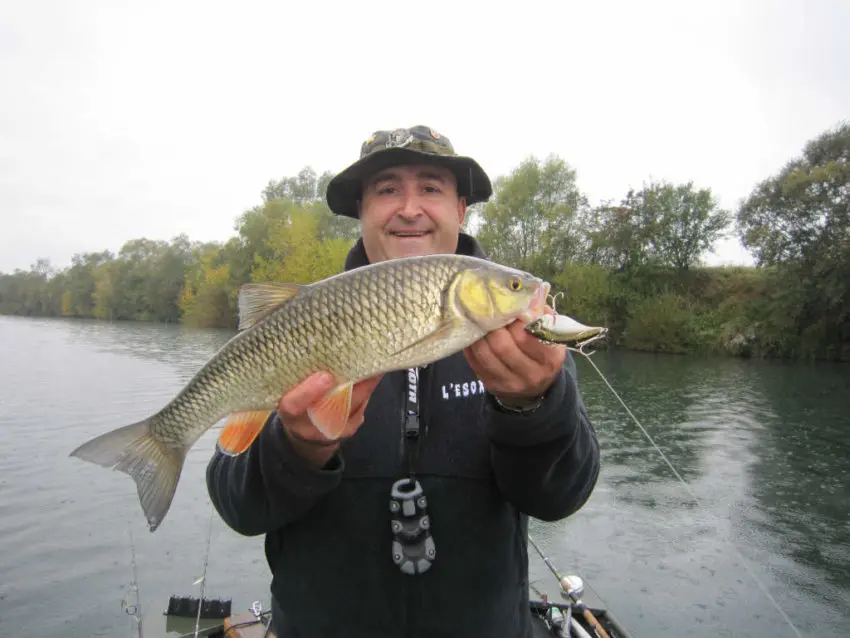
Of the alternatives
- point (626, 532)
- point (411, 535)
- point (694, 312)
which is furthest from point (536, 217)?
point (411, 535)

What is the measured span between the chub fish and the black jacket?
0.55 ft

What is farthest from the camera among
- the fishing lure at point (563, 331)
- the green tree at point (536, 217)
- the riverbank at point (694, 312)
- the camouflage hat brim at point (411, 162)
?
the green tree at point (536, 217)

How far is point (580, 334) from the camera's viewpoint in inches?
64.1

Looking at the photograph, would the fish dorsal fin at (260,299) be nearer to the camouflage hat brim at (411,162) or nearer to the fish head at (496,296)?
the fish head at (496,296)

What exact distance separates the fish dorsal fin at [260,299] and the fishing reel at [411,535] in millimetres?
797

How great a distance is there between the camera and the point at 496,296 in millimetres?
1826

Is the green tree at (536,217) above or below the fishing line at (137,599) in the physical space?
above

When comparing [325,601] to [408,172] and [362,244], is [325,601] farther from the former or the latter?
[408,172]

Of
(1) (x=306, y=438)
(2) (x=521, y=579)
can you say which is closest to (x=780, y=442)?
(2) (x=521, y=579)

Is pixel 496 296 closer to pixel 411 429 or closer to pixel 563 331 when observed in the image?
pixel 563 331

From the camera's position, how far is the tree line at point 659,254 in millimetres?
29516

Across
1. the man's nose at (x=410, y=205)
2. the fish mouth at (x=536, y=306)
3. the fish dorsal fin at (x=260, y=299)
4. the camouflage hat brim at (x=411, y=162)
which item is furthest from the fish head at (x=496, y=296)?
the camouflage hat brim at (x=411, y=162)

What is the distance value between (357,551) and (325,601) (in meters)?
0.19

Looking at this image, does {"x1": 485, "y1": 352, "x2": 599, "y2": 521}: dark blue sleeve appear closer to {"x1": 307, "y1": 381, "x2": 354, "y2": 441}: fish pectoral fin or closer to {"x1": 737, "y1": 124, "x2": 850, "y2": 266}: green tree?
{"x1": 307, "y1": 381, "x2": 354, "y2": 441}: fish pectoral fin
